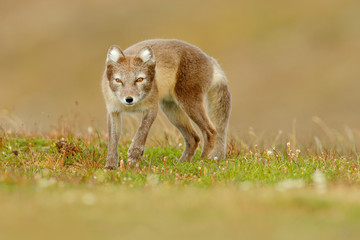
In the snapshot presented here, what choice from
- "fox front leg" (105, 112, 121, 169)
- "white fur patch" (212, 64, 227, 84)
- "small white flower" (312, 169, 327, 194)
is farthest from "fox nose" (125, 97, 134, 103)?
"small white flower" (312, 169, 327, 194)

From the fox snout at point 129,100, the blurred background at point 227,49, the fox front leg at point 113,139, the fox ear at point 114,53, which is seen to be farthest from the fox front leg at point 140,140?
the blurred background at point 227,49

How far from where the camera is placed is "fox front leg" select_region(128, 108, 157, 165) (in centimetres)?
870

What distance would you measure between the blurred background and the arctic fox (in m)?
21.1

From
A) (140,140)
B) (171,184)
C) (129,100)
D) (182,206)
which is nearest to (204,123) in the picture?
(140,140)

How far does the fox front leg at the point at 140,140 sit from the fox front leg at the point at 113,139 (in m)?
0.21

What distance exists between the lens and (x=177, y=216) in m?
4.59

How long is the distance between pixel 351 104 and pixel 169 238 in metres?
31.5

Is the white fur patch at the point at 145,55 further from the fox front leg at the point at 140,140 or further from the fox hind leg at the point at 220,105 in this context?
the fox hind leg at the point at 220,105

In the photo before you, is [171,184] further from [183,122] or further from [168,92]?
[183,122]

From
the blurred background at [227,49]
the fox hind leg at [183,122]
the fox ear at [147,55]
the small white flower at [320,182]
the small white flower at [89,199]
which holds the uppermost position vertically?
the fox ear at [147,55]

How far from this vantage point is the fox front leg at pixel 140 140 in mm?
8703

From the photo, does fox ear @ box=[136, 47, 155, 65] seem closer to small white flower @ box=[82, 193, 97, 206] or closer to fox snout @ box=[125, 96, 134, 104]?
fox snout @ box=[125, 96, 134, 104]

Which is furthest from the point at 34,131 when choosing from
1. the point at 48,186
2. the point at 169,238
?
the point at 169,238

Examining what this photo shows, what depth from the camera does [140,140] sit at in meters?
8.85
